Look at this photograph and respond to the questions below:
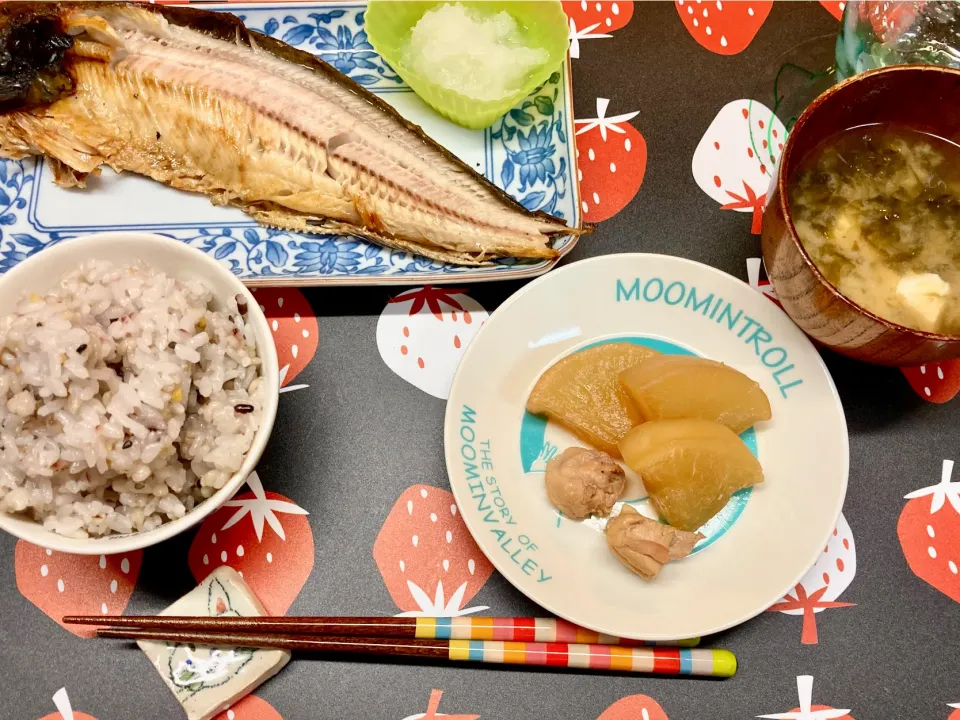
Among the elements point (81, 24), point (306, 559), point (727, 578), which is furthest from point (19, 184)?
point (727, 578)

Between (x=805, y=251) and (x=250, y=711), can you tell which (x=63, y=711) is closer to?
(x=250, y=711)

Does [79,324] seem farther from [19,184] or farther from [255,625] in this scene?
[19,184]

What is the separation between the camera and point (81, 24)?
151 centimetres

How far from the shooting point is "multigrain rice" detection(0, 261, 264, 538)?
3.39ft

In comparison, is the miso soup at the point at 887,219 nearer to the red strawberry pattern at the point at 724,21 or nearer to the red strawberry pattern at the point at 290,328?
the red strawberry pattern at the point at 724,21

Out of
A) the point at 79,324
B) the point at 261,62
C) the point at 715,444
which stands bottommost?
the point at 715,444

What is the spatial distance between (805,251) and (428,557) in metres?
0.92

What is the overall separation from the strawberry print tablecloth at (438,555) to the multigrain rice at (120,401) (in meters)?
0.29

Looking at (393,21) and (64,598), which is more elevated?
(393,21)

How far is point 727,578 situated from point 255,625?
884 mm

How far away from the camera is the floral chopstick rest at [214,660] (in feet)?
4.06

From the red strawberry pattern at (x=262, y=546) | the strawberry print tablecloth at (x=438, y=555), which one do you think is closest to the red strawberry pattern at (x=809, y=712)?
the strawberry print tablecloth at (x=438, y=555)

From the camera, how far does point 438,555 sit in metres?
1.36

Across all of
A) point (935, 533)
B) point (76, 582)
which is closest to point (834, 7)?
point (935, 533)
